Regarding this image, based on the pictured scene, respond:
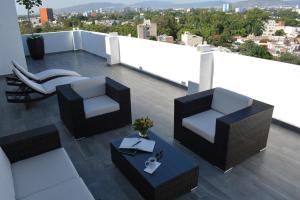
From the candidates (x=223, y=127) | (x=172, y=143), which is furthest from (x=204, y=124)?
(x=172, y=143)

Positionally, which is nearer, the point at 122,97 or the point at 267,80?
the point at 122,97

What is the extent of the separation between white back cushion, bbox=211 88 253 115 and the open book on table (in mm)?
1266

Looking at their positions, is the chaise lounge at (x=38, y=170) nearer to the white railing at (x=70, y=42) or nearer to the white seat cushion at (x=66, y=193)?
the white seat cushion at (x=66, y=193)

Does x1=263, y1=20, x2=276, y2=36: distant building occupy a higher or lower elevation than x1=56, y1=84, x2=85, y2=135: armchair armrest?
higher

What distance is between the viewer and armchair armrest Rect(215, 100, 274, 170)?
3.04 m

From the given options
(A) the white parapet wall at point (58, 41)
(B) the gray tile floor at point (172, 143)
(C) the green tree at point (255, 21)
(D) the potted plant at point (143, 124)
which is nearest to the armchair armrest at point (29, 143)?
(B) the gray tile floor at point (172, 143)

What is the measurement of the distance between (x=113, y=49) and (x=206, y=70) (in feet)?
14.0

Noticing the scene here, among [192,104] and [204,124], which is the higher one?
[192,104]

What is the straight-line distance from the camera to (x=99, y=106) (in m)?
4.20

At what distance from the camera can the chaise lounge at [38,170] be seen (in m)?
2.24

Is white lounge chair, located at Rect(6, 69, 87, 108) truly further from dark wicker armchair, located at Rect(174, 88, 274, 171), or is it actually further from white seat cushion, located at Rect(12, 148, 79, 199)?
dark wicker armchair, located at Rect(174, 88, 274, 171)

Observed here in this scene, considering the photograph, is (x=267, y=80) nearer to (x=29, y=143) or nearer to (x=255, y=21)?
(x=29, y=143)

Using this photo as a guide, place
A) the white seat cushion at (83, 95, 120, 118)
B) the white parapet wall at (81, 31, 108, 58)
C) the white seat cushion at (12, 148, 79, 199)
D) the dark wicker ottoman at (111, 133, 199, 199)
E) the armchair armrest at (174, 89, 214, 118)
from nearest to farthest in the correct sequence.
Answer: the white seat cushion at (12, 148, 79, 199) → the dark wicker ottoman at (111, 133, 199, 199) → the armchair armrest at (174, 89, 214, 118) → the white seat cushion at (83, 95, 120, 118) → the white parapet wall at (81, 31, 108, 58)

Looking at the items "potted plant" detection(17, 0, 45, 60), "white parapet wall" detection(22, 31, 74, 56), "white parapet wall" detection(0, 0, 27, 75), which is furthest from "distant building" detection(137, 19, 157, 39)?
"white parapet wall" detection(0, 0, 27, 75)
